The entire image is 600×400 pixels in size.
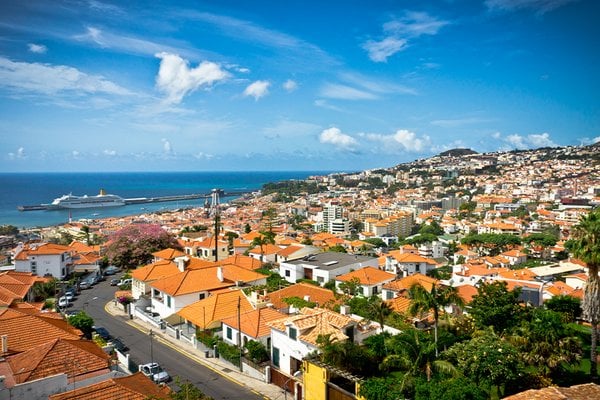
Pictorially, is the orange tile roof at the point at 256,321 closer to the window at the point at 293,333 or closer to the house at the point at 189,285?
the window at the point at 293,333

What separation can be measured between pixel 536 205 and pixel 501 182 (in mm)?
57566

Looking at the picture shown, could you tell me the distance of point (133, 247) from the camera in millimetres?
47844

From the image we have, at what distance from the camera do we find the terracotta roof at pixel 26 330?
17625 mm

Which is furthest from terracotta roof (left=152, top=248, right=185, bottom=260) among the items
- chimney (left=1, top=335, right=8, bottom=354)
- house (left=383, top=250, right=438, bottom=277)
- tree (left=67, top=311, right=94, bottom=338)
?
chimney (left=1, top=335, right=8, bottom=354)

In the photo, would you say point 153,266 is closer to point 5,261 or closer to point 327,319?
point 327,319

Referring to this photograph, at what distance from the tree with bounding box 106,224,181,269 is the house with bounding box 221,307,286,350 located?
87.5 ft

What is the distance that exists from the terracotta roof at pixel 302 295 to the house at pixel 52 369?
13.7 meters

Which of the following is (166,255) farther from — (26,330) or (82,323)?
(26,330)

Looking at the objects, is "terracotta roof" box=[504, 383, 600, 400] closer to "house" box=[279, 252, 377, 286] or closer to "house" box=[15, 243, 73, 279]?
"house" box=[279, 252, 377, 286]

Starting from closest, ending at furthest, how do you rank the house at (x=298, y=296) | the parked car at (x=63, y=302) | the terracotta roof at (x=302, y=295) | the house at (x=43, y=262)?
the house at (x=298, y=296) → the terracotta roof at (x=302, y=295) → the parked car at (x=63, y=302) → the house at (x=43, y=262)

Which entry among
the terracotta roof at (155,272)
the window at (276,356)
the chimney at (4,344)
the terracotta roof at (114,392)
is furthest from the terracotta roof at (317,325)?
the terracotta roof at (155,272)

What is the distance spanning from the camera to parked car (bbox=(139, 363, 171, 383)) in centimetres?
2006

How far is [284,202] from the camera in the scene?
570 ft

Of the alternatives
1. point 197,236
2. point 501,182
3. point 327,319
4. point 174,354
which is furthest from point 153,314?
point 501,182
